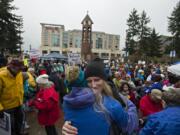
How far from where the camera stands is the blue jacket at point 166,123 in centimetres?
288

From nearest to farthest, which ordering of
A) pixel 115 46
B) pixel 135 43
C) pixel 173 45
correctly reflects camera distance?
pixel 173 45 < pixel 135 43 < pixel 115 46

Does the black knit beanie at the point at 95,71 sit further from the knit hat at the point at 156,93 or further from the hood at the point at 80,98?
the knit hat at the point at 156,93

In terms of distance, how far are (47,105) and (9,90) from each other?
842 millimetres

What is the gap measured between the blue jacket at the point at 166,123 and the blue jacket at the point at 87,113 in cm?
31

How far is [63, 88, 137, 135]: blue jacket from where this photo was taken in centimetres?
283

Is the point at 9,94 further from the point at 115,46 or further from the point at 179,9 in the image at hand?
the point at 115,46

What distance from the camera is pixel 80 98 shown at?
2.80 m

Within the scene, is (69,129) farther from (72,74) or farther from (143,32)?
(143,32)

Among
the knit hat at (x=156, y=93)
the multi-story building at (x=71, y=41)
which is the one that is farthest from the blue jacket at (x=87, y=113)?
the multi-story building at (x=71, y=41)

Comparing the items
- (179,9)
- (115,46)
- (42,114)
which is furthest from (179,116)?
(115,46)

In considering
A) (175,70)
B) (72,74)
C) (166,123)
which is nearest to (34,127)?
(175,70)

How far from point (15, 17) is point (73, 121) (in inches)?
1901

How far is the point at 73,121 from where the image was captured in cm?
289

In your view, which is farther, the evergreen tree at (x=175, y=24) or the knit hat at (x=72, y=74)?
the evergreen tree at (x=175, y=24)
